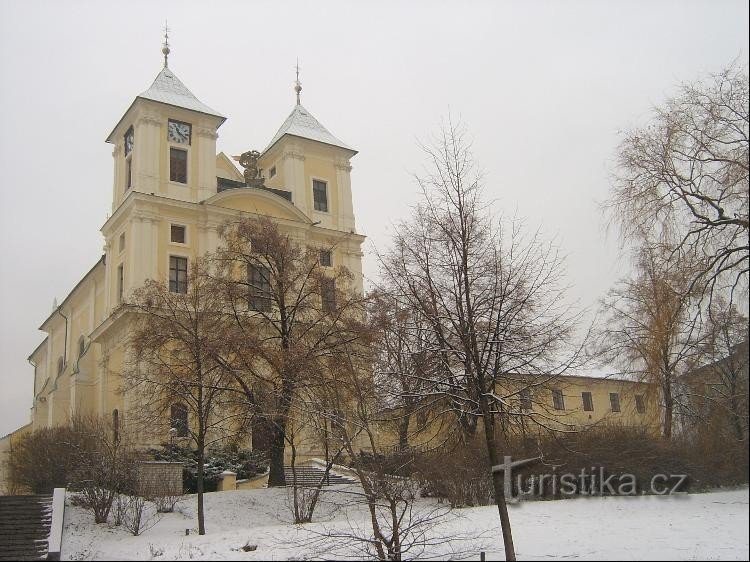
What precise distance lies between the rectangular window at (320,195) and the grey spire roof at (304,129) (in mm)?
2551

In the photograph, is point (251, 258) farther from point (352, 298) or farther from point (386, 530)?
point (386, 530)

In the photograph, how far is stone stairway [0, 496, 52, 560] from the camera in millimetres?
16641

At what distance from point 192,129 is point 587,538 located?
32.6 metres

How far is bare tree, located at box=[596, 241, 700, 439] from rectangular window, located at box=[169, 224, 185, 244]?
21.6 meters

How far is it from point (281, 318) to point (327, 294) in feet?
7.07

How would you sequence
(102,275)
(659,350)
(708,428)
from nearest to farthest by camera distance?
(708,428) < (659,350) < (102,275)

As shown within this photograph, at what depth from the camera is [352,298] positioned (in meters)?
27.4

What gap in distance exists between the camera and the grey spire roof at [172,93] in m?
39.1

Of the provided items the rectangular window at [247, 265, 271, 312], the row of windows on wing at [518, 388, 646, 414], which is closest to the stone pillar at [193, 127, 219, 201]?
the rectangular window at [247, 265, 271, 312]

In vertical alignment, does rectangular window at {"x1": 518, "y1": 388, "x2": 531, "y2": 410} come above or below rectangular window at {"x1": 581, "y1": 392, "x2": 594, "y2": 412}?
below

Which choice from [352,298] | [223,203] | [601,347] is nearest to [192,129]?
[223,203]

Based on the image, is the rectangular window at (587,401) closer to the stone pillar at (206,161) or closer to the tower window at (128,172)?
the stone pillar at (206,161)

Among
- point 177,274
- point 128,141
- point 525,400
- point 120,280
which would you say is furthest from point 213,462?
point 128,141

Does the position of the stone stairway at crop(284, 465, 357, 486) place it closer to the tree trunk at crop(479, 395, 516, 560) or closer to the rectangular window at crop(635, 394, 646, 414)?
the rectangular window at crop(635, 394, 646, 414)
